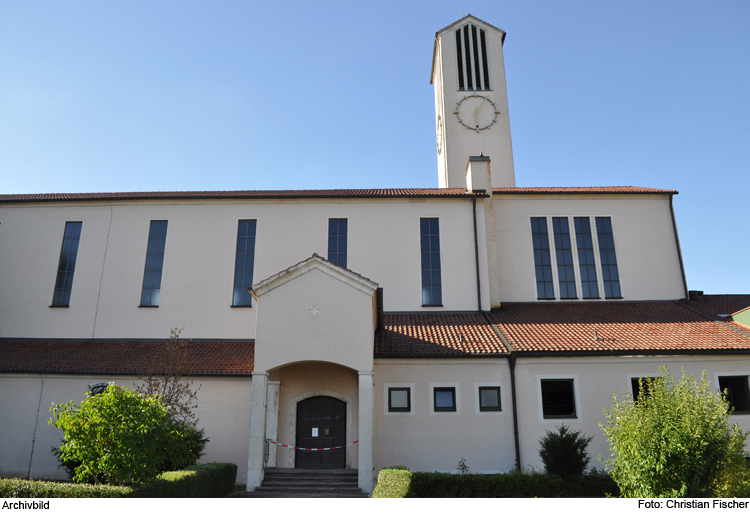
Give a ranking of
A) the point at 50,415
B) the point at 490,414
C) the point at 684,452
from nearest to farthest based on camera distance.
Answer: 1. the point at 684,452
2. the point at 490,414
3. the point at 50,415

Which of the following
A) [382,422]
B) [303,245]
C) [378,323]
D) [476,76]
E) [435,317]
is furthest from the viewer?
[476,76]

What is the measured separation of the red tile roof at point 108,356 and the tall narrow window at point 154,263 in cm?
207

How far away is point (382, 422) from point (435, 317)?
19.6 ft

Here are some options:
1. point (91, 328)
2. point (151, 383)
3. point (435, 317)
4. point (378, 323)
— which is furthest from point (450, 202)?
point (91, 328)

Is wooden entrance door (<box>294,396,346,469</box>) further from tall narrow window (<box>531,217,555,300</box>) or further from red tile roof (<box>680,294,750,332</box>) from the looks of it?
red tile roof (<box>680,294,750,332</box>)

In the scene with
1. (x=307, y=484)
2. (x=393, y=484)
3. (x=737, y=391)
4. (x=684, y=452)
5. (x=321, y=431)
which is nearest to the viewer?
(x=684, y=452)

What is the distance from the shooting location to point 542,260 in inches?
994

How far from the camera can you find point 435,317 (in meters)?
22.9

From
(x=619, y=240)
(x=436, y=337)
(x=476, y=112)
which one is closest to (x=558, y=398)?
(x=436, y=337)

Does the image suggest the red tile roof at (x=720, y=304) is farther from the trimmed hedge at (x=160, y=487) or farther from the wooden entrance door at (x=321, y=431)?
the trimmed hedge at (x=160, y=487)

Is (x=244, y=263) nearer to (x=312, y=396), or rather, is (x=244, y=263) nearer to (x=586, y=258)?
(x=312, y=396)

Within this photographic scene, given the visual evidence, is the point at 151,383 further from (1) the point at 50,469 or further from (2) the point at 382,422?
(2) the point at 382,422

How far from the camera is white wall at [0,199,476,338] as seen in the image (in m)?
23.4

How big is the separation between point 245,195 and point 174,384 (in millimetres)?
10219
